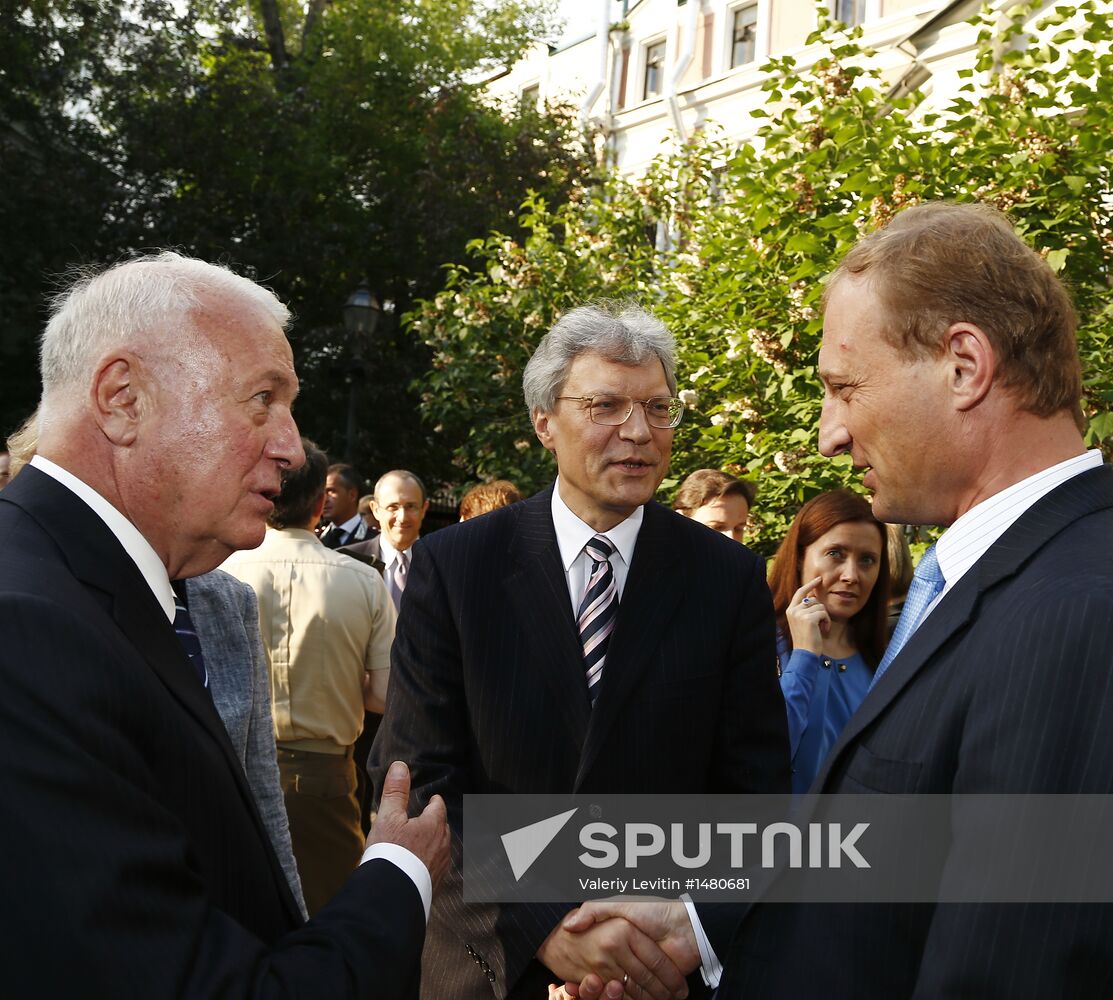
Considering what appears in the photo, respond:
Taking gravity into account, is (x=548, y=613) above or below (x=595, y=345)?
below

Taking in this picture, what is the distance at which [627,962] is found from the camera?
2432 millimetres

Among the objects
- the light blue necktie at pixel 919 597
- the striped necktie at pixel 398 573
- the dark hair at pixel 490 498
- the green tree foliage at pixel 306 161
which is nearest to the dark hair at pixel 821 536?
the light blue necktie at pixel 919 597

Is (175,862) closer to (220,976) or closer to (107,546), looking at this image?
(220,976)

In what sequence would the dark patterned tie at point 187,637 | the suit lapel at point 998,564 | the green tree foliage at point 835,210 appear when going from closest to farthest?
the suit lapel at point 998,564
the dark patterned tie at point 187,637
the green tree foliage at point 835,210

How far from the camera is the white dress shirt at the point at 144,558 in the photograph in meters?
1.73

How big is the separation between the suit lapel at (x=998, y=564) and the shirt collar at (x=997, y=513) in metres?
0.02

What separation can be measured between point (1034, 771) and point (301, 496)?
12.4 feet

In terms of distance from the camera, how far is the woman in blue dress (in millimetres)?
3695

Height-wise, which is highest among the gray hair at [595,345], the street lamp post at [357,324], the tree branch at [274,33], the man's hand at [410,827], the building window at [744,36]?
the building window at [744,36]

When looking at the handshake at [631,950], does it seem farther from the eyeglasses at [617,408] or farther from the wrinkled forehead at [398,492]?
the wrinkled forehead at [398,492]

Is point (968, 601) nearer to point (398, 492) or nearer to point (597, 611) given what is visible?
point (597, 611)

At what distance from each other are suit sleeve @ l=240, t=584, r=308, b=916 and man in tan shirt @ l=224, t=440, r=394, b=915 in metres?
1.78

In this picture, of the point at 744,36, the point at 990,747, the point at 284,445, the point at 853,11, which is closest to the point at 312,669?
the point at 284,445

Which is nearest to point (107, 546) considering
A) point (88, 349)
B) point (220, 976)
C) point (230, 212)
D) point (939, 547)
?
point (88, 349)
